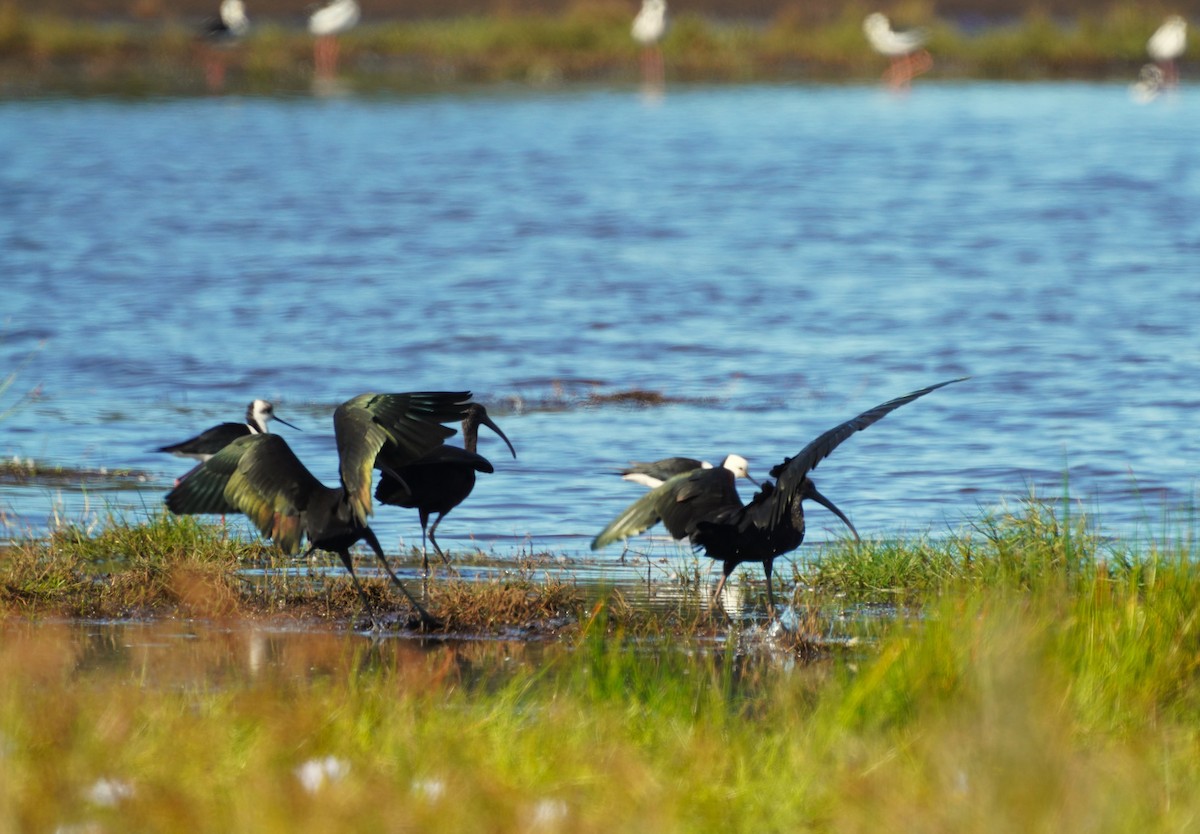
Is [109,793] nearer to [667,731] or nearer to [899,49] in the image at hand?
[667,731]

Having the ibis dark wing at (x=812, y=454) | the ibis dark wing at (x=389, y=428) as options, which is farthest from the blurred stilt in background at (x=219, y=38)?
the ibis dark wing at (x=812, y=454)

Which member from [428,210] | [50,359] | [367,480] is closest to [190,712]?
[367,480]

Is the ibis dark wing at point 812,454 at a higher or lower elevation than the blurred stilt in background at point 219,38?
lower

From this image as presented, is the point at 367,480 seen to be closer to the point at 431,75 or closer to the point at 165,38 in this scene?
A: the point at 431,75

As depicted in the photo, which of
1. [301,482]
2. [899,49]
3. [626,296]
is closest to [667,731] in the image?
[301,482]

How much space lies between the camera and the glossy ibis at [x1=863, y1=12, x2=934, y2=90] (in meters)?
37.8

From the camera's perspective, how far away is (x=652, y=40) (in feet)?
134

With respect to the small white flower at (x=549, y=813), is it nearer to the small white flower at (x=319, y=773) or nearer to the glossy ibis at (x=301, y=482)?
the small white flower at (x=319, y=773)

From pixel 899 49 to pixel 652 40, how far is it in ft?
18.6

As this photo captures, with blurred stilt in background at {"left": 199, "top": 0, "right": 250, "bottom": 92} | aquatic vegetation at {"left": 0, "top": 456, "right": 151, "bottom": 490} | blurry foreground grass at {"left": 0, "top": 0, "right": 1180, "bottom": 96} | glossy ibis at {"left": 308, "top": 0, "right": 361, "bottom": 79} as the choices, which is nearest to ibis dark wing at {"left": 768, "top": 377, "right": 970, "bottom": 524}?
aquatic vegetation at {"left": 0, "top": 456, "right": 151, "bottom": 490}

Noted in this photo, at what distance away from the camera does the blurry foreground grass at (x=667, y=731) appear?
13.5ft

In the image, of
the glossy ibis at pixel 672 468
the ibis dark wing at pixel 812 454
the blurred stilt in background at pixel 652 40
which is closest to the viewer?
the ibis dark wing at pixel 812 454

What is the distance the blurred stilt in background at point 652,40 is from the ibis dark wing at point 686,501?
109 ft

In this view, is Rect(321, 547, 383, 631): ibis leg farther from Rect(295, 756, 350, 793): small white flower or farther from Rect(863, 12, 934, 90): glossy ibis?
Rect(863, 12, 934, 90): glossy ibis
